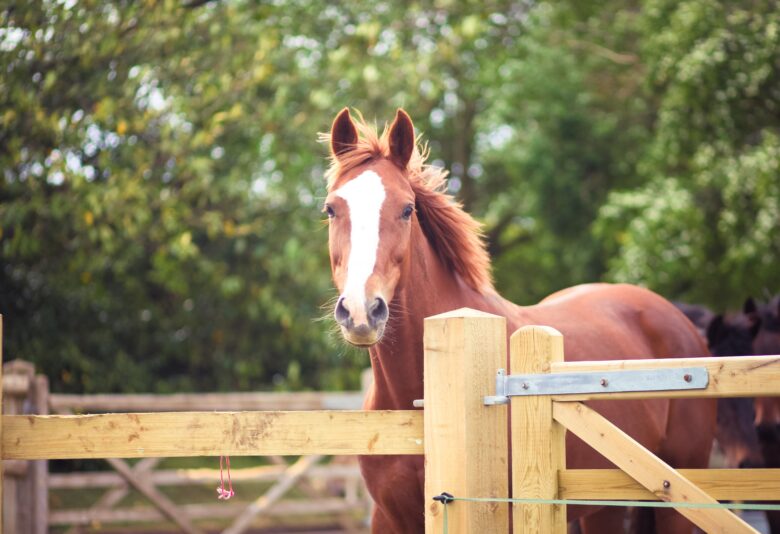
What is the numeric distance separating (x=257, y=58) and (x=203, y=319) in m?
5.17

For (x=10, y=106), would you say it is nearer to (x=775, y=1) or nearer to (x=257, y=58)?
(x=257, y=58)

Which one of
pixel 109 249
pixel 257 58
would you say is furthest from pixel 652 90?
pixel 109 249

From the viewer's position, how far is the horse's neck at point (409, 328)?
4.03m

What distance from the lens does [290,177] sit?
14.7 m

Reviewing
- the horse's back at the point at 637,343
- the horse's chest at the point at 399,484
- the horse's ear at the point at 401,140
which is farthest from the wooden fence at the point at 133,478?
the horse's ear at the point at 401,140

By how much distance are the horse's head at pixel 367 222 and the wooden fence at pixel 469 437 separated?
47 centimetres

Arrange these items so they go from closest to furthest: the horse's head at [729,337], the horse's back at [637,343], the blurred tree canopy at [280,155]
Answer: the horse's back at [637,343], the horse's head at [729,337], the blurred tree canopy at [280,155]

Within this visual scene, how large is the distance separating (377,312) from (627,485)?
3.60 ft

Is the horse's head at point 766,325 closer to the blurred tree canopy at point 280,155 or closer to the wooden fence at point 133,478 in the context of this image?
the blurred tree canopy at point 280,155

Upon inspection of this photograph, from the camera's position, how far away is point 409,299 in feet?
13.6

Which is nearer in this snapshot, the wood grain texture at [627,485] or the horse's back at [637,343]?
the wood grain texture at [627,485]

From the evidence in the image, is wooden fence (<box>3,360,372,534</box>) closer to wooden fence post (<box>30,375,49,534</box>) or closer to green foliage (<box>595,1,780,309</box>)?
wooden fence post (<box>30,375,49,534</box>)

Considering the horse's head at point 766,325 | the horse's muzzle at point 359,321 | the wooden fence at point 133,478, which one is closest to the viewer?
the horse's muzzle at point 359,321

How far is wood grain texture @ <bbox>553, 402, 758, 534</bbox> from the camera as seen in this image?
2.66m
